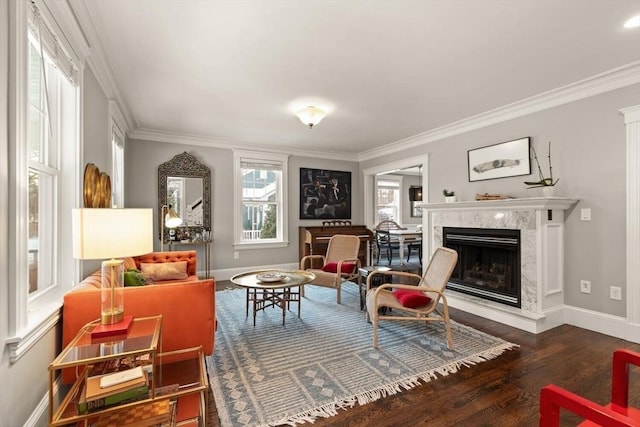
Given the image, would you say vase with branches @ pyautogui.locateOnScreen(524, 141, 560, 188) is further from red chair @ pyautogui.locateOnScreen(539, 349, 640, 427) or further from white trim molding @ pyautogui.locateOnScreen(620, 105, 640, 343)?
red chair @ pyautogui.locateOnScreen(539, 349, 640, 427)

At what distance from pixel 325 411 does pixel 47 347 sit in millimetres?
1586

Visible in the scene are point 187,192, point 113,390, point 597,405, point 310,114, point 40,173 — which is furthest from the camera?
point 187,192

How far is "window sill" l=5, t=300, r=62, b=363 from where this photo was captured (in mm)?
1283

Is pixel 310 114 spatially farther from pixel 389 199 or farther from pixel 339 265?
pixel 389 199

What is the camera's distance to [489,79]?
2996 millimetres

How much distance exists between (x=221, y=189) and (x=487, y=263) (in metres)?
4.33

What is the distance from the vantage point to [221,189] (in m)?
5.40

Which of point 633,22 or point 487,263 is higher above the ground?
point 633,22

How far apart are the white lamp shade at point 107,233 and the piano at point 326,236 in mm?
4022

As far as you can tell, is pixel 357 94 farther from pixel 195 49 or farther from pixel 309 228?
pixel 309 228

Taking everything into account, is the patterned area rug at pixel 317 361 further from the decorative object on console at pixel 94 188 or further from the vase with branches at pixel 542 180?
the vase with branches at pixel 542 180

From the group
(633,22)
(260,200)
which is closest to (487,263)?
(633,22)

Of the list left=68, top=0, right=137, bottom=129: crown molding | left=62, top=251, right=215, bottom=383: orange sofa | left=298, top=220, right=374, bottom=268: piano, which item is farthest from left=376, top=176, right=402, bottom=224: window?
left=62, top=251, right=215, bottom=383: orange sofa

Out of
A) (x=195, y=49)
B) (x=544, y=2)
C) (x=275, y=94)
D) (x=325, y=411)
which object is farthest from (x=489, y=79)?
(x=325, y=411)
